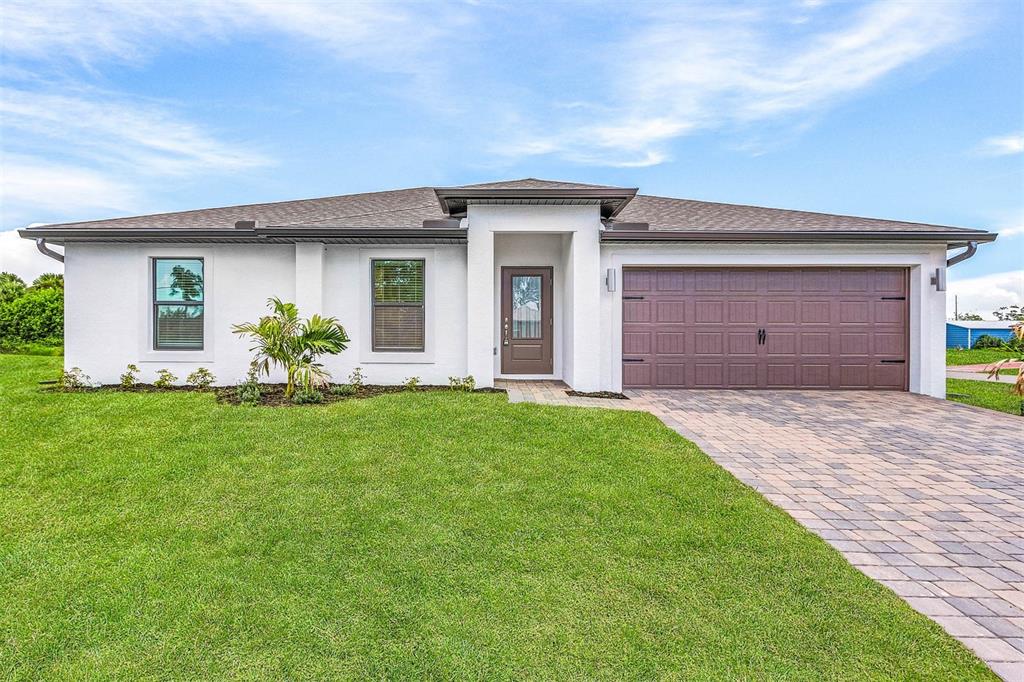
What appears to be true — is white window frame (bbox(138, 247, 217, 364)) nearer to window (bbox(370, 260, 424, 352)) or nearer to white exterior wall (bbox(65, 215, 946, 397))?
white exterior wall (bbox(65, 215, 946, 397))

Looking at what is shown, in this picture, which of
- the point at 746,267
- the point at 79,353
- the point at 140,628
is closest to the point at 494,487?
the point at 140,628

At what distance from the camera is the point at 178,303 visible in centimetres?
875

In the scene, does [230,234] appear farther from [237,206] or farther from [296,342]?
[237,206]

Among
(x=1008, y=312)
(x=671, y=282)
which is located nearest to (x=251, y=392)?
(x=671, y=282)

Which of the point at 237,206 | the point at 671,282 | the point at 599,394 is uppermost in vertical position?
the point at 237,206

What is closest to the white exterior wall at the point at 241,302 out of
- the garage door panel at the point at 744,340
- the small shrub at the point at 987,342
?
the garage door panel at the point at 744,340

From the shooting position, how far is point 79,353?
855cm

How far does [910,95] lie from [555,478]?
45.3 feet

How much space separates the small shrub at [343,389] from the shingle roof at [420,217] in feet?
9.63

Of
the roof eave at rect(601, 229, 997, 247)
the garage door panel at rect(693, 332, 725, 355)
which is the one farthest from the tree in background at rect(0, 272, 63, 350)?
the garage door panel at rect(693, 332, 725, 355)

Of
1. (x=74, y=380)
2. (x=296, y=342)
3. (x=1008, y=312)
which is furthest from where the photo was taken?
(x=1008, y=312)

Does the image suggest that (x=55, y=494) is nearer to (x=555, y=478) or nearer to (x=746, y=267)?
(x=555, y=478)

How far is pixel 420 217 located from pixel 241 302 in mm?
3789

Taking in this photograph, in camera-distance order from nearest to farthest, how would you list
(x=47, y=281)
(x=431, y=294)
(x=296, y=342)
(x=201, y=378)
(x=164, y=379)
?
(x=296, y=342) → (x=164, y=379) → (x=201, y=378) → (x=431, y=294) → (x=47, y=281)
